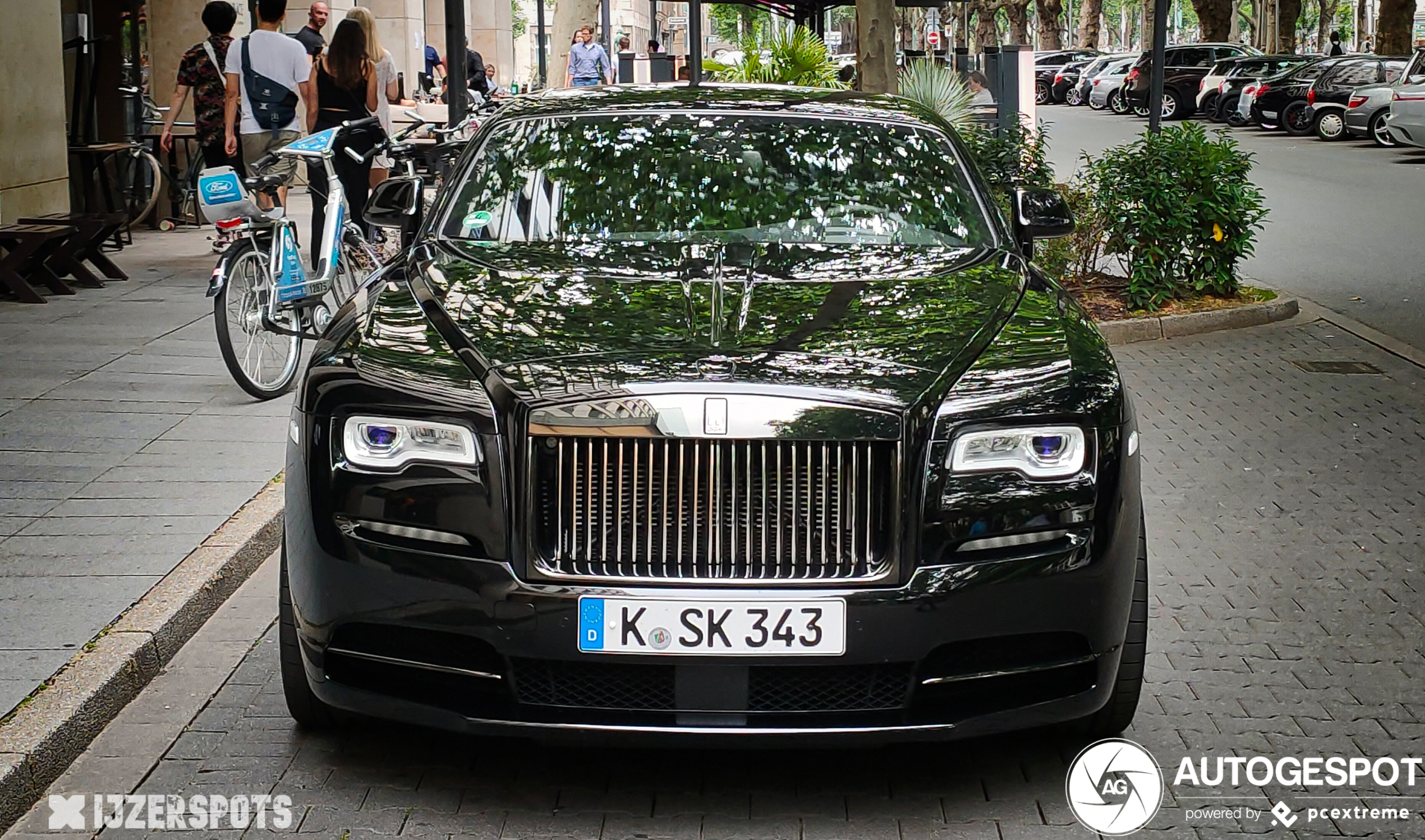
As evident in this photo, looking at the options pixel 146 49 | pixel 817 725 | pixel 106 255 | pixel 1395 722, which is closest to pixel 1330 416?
pixel 1395 722

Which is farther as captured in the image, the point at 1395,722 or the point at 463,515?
the point at 1395,722

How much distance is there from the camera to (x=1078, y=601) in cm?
377

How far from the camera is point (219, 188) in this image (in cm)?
825

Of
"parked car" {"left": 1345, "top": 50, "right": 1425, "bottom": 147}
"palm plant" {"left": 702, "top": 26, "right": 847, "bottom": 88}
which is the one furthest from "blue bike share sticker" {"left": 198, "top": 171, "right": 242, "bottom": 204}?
"parked car" {"left": 1345, "top": 50, "right": 1425, "bottom": 147}

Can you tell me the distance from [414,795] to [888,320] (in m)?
1.59

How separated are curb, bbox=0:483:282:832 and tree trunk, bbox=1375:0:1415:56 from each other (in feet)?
134

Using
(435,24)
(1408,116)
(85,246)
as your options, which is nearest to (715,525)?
(85,246)

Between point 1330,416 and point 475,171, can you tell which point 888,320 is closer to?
point 475,171

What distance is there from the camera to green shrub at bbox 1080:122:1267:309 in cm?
1127

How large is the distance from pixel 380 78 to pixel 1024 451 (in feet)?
39.4

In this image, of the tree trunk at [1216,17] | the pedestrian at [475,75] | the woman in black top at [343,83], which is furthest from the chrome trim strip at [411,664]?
the tree trunk at [1216,17]

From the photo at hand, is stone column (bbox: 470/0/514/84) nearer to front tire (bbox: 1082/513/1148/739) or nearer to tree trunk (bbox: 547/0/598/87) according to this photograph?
tree trunk (bbox: 547/0/598/87)

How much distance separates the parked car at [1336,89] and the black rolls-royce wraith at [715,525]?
31.5m

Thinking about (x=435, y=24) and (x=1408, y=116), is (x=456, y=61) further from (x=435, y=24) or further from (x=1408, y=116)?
(x=435, y=24)
